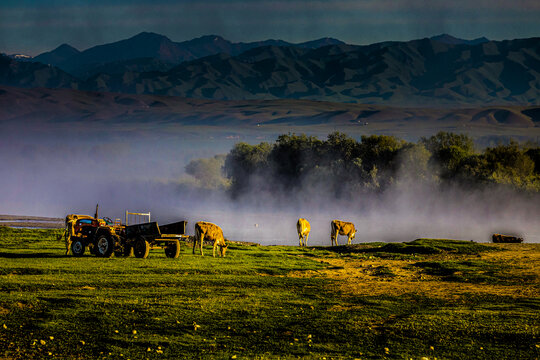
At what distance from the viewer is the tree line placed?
10750cm

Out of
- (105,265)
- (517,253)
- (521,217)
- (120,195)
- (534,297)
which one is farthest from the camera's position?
(120,195)

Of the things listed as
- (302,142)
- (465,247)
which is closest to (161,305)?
(465,247)

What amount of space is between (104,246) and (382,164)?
83.9 metres

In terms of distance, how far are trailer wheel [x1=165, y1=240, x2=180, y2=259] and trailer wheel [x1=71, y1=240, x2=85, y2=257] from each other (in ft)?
18.4

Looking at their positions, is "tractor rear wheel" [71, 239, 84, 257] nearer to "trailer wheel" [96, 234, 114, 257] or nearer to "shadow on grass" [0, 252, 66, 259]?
"shadow on grass" [0, 252, 66, 259]

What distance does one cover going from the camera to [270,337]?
2272cm

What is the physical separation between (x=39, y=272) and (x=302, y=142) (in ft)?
336

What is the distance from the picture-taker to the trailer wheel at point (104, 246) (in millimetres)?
41812

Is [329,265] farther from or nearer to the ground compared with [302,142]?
nearer to the ground

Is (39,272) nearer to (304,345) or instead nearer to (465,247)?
(304,345)

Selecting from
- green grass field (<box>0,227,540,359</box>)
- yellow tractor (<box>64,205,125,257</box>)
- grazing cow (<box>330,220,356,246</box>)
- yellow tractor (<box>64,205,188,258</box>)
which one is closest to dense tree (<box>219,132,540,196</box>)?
grazing cow (<box>330,220,356,246</box>)

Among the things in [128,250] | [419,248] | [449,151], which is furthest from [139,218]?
[449,151]

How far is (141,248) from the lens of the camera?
139 feet

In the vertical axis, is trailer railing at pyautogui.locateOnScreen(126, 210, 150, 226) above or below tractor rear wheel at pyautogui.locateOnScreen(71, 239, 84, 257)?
above
